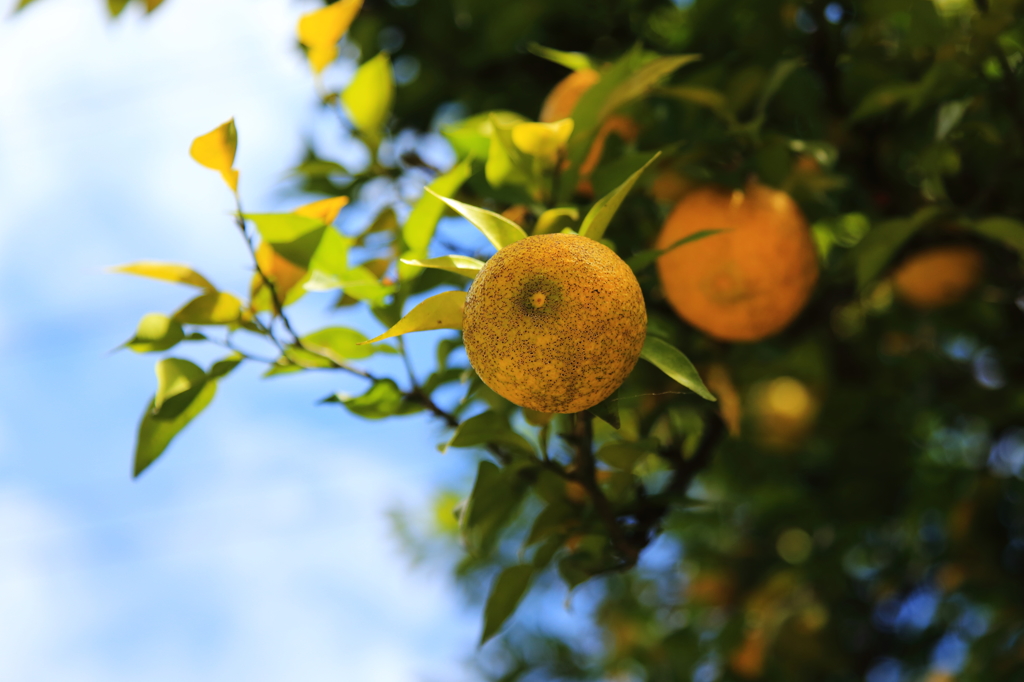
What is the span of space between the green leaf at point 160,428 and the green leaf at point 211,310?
5 centimetres

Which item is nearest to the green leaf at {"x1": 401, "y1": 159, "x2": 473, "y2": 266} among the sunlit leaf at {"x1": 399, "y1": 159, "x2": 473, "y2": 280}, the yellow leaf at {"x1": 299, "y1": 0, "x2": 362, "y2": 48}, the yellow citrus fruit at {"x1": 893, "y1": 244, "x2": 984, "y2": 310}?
the sunlit leaf at {"x1": 399, "y1": 159, "x2": 473, "y2": 280}

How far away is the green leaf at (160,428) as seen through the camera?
69 cm

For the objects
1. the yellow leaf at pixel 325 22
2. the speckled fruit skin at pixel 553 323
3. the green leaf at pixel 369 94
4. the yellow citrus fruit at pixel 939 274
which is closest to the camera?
the speckled fruit skin at pixel 553 323

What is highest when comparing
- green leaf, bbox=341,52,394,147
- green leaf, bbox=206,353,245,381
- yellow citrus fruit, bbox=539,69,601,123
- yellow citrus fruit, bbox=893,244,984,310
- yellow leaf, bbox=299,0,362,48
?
yellow leaf, bbox=299,0,362,48

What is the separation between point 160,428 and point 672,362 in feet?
1.45

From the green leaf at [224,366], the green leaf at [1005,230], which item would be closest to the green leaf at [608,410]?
the green leaf at [224,366]

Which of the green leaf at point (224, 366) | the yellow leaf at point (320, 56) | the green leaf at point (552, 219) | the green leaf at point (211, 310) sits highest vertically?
the yellow leaf at point (320, 56)

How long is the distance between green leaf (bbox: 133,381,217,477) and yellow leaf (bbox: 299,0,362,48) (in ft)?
1.20

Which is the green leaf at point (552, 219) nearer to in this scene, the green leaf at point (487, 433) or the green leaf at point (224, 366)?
the green leaf at point (487, 433)

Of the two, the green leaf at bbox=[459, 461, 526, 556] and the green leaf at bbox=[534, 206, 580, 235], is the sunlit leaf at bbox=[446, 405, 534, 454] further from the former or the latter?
the green leaf at bbox=[534, 206, 580, 235]

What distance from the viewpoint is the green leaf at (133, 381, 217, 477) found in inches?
27.2

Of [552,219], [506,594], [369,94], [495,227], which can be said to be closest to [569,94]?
[369,94]

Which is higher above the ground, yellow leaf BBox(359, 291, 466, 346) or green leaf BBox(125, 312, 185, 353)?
yellow leaf BBox(359, 291, 466, 346)

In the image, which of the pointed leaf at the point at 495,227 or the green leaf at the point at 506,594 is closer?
the pointed leaf at the point at 495,227
